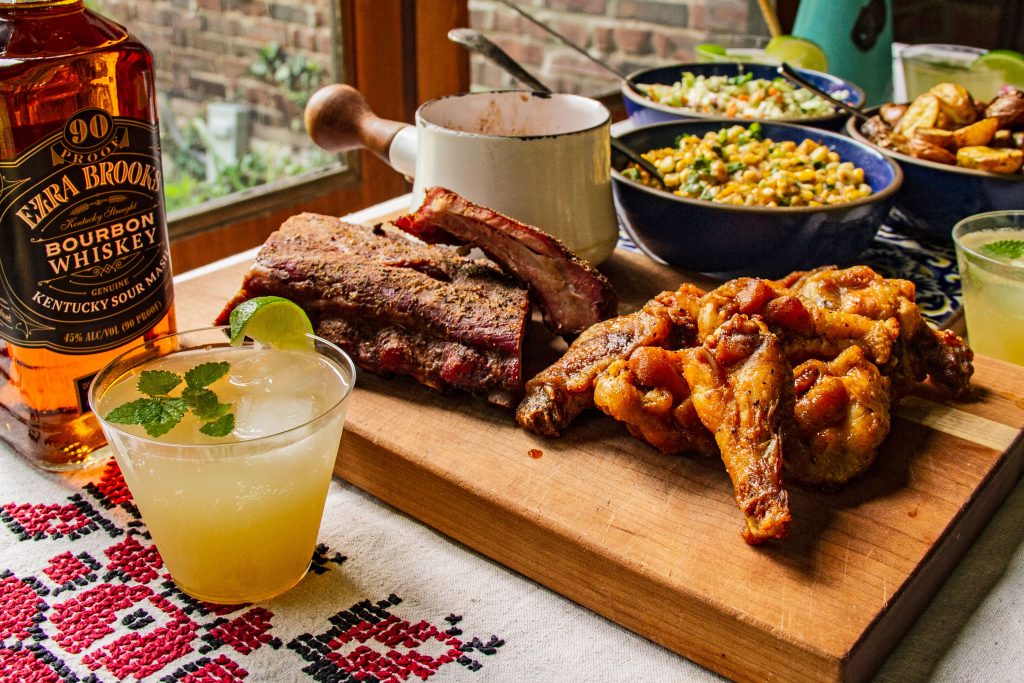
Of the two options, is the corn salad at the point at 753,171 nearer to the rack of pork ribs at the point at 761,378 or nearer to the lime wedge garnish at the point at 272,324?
the rack of pork ribs at the point at 761,378

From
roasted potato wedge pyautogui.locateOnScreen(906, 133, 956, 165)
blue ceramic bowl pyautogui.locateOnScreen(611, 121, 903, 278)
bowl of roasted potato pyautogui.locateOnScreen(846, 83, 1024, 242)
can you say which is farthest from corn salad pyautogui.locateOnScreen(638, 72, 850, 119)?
blue ceramic bowl pyautogui.locateOnScreen(611, 121, 903, 278)

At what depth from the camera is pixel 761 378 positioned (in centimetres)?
151

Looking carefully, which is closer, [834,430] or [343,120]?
[834,430]

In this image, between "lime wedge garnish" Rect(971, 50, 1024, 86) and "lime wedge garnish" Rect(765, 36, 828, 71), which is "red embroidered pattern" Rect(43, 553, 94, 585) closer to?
"lime wedge garnish" Rect(765, 36, 828, 71)

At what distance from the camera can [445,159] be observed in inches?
81.7

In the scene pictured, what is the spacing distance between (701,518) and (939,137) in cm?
157

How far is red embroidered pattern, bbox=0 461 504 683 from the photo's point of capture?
4.39ft

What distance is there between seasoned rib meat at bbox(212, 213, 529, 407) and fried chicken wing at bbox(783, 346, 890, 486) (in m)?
0.47

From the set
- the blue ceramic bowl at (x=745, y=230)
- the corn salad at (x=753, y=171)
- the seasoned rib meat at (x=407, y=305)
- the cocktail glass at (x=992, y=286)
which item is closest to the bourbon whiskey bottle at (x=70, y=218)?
the seasoned rib meat at (x=407, y=305)

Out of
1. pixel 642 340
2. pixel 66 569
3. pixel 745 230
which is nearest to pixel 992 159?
pixel 745 230

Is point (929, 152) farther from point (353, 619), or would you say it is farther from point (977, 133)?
point (353, 619)

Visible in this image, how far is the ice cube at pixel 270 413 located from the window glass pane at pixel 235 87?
1.66 m

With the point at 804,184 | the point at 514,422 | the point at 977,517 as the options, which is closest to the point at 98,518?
the point at 514,422

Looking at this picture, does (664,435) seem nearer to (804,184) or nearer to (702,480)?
(702,480)
